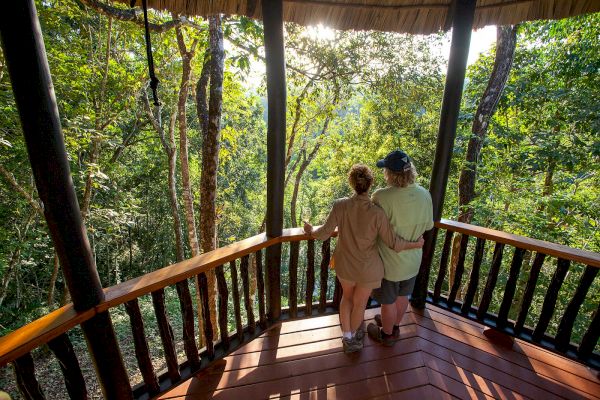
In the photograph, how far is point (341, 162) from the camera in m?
12.1

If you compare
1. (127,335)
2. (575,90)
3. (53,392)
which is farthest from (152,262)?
(575,90)

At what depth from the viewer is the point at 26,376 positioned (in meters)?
1.25

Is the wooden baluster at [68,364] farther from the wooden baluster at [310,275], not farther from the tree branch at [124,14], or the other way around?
the tree branch at [124,14]

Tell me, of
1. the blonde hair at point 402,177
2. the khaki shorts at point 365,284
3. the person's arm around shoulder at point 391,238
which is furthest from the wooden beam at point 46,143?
the blonde hair at point 402,177

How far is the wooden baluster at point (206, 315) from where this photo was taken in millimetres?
1880

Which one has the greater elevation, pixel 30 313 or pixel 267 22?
pixel 267 22

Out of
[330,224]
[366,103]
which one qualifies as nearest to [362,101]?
[366,103]

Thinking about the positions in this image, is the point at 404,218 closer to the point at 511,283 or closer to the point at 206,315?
the point at 511,283

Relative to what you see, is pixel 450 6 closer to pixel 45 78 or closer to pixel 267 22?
pixel 267 22

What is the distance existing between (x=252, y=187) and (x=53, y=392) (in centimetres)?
1223

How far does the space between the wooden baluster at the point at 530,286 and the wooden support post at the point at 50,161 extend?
9.29 feet

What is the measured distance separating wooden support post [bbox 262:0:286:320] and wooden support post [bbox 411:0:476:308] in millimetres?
1324

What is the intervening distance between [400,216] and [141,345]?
5.82ft

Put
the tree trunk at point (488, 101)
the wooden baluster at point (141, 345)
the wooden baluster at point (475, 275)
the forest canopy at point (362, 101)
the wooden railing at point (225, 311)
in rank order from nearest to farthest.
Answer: the wooden railing at point (225, 311)
the wooden baluster at point (141, 345)
the wooden baluster at point (475, 275)
the forest canopy at point (362, 101)
the tree trunk at point (488, 101)
